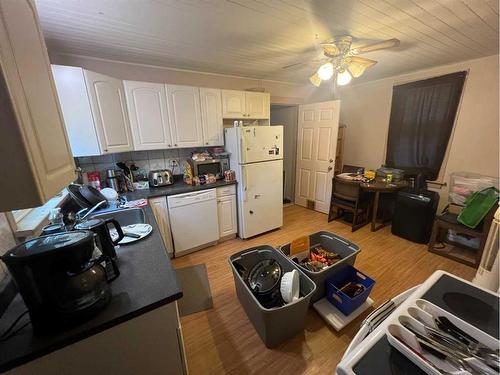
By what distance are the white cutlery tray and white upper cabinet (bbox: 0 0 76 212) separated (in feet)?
3.54

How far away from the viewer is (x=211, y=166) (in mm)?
2752

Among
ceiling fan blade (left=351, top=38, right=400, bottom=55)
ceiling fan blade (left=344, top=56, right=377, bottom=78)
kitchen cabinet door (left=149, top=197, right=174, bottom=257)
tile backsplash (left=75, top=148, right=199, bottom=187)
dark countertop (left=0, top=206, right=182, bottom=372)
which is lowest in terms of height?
kitchen cabinet door (left=149, top=197, right=174, bottom=257)

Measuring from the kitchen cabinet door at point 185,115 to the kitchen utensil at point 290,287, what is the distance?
1.93m

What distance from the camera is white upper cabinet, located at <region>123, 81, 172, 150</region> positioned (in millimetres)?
2207

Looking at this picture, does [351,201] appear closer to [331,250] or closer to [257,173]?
[331,250]

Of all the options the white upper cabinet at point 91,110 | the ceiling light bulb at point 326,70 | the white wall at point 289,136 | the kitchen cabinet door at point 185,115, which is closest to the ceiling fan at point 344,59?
the ceiling light bulb at point 326,70

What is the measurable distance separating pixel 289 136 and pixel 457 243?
9.70 ft

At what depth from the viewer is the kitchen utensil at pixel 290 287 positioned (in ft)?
4.80

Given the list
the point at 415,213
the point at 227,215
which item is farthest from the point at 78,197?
the point at 415,213

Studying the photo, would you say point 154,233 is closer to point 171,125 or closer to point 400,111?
point 171,125

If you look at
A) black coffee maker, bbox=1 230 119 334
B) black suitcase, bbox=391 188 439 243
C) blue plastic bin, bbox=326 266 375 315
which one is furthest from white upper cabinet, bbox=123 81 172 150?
black suitcase, bbox=391 188 439 243

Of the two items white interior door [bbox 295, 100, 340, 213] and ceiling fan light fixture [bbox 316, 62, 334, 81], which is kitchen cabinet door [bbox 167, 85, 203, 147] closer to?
ceiling fan light fixture [bbox 316, 62, 334, 81]

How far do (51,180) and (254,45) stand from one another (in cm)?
195

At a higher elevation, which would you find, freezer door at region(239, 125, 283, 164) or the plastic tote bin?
freezer door at region(239, 125, 283, 164)
